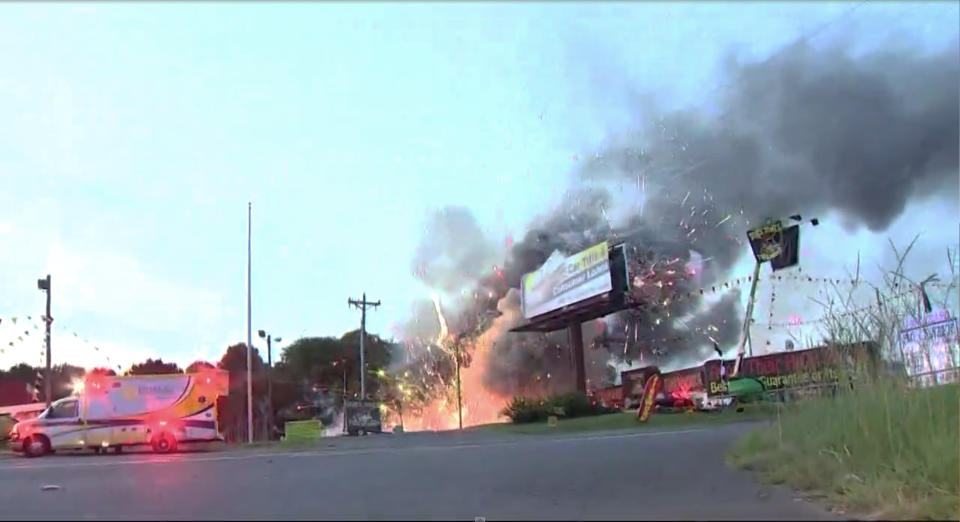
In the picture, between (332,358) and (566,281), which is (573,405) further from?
(332,358)

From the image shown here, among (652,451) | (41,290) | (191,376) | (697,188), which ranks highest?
(697,188)

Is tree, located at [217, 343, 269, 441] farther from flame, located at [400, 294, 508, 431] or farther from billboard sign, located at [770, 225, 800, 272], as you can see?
billboard sign, located at [770, 225, 800, 272]

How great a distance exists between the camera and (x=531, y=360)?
5631cm

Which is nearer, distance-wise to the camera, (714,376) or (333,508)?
(333,508)

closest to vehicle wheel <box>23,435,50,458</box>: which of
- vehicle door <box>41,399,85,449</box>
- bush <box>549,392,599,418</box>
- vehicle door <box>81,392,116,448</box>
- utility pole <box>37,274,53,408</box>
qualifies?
vehicle door <box>41,399,85,449</box>

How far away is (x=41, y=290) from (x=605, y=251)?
89.4 ft

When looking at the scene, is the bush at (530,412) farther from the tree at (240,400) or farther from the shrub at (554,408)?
the tree at (240,400)

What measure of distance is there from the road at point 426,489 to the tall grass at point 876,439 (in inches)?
20.3

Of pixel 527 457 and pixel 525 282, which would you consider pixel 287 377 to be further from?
pixel 527 457

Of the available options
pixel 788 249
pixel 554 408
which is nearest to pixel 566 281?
pixel 554 408

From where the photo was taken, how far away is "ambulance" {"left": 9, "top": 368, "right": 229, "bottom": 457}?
82.9ft

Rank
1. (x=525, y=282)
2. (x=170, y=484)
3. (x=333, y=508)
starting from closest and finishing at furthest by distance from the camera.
Answer: (x=333, y=508), (x=170, y=484), (x=525, y=282)

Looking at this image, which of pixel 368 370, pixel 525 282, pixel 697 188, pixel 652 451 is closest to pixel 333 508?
pixel 652 451

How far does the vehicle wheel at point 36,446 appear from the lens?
2471 centimetres
